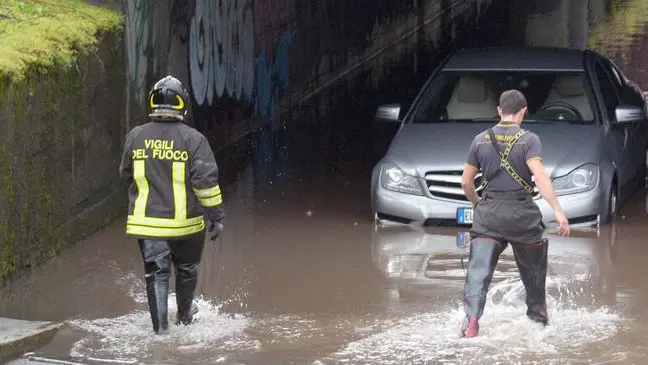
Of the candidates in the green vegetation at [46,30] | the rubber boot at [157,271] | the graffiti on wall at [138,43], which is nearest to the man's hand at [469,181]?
the rubber boot at [157,271]

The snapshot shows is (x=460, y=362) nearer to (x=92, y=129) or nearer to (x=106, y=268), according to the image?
(x=106, y=268)

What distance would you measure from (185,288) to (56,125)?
3.13 meters

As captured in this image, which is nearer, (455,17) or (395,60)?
(395,60)

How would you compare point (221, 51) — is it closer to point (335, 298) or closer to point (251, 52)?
point (251, 52)

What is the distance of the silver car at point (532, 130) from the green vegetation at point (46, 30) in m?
2.85

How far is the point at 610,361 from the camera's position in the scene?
8773 mm

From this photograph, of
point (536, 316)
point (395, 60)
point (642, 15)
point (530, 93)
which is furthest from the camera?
point (642, 15)

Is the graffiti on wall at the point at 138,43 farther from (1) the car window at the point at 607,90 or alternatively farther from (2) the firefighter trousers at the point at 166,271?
(2) the firefighter trousers at the point at 166,271

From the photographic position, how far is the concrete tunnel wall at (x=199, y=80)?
11586 mm

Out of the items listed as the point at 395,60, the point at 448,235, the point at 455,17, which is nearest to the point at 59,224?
the point at 448,235

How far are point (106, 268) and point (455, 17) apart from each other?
24463 mm

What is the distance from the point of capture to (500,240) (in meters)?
9.16

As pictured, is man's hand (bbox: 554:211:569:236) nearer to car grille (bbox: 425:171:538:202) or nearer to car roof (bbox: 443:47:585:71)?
car grille (bbox: 425:171:538:202)

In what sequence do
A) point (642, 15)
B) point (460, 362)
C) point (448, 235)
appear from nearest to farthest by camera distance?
point (460, 362)
point (448, 235)
point (642, 15)
